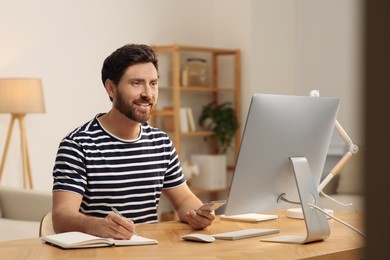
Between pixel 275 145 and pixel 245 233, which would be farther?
pixel 245 233

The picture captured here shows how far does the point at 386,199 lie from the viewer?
15 centimetres

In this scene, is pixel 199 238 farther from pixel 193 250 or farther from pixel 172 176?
pixel 172 176

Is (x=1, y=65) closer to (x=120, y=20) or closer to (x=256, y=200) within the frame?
(x=120, y=20)

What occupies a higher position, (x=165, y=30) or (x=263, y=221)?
(x=165, y=30)

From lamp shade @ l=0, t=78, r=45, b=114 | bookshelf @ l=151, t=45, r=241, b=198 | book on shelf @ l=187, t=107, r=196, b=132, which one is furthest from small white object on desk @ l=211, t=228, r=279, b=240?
book on shelf @ l=187, t=107, r=196, b=132

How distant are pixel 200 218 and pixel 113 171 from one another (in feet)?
1.25

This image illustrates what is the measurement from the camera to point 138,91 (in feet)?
7.34

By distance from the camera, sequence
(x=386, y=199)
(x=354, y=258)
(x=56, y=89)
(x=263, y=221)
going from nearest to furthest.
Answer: (x=386, y=199), (x=354, y=258), (x=263, y=221), (x=56, y=89)

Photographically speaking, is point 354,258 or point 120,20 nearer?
point 354,258

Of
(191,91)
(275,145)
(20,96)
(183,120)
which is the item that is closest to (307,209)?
(275,145)

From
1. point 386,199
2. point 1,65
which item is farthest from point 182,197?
point 1,65

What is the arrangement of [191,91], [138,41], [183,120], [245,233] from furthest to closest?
[191,91]
[183,120]
[138,41]
[245,233]

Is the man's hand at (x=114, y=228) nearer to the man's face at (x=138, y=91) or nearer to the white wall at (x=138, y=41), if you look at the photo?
the man's face at (x=138, y=91)

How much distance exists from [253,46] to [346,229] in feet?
14.6
